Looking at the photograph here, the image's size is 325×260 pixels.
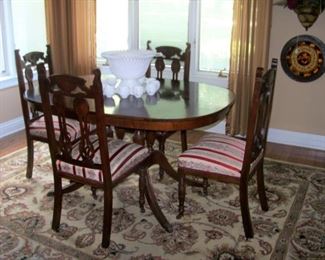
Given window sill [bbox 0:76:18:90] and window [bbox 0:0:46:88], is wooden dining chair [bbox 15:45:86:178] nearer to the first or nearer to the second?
window sill [bbox 0:76:18:90]

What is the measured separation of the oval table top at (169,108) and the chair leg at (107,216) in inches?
15.5

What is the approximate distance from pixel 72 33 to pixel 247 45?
199 centimetres

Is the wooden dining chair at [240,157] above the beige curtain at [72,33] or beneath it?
beneath

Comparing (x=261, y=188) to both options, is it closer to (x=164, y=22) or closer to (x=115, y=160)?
(x=115, y=160)

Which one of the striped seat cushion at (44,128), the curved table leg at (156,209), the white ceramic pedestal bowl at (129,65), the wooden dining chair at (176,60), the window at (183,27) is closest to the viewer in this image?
the curved table leg at (156,209)

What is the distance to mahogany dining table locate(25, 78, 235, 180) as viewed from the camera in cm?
230

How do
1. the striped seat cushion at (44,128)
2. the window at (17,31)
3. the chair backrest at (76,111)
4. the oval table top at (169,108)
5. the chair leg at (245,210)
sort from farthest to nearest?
the window at (17,31) < the striped seat cushion at (44,128) < the chair leg at (245,210) < the oval table top at (169,108) < the chair backrest at (76,111)

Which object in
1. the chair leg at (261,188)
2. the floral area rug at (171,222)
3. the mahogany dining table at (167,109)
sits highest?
the mahogany dining table at (167,109)

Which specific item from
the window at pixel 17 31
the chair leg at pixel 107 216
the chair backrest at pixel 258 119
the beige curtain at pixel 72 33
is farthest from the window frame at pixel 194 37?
the chair leg at pixel 107 216

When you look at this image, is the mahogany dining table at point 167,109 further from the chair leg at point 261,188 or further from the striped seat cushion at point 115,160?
the chair leg at point 261,188

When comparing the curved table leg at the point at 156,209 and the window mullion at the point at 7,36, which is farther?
the window mullion at the point at 7,36

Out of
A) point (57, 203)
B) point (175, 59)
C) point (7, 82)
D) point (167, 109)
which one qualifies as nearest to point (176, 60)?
point (175, 59)

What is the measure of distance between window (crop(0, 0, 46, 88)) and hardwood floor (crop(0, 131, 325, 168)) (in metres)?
0.60

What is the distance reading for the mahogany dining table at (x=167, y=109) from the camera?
2.30 metres
